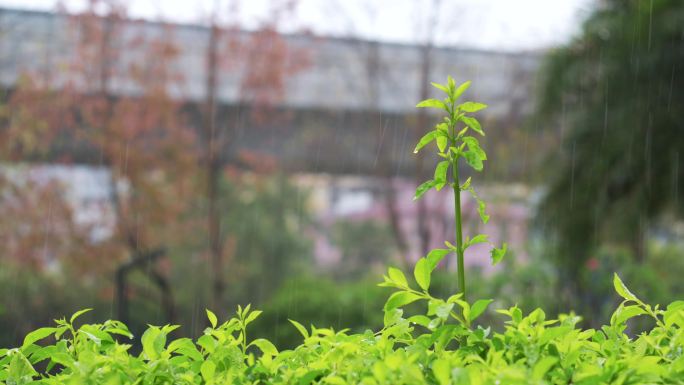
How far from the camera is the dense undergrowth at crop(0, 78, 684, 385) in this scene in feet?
3.82

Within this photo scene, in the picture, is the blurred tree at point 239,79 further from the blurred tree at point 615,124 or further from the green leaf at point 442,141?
the green leaf at point 442,141

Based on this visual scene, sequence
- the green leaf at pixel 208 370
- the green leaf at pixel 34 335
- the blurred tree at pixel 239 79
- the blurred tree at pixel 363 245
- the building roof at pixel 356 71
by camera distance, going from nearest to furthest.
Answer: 1. the green leaf at pixel 208 370
2. the green leaf at pixel 34 335
3. the blurred tree at pixel 239 79
4. the building roof at pixel 356 71
5. the blurred tree at pixel 363 245

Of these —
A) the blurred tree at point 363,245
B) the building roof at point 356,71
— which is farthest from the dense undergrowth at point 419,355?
the blurred tree at point 363,245

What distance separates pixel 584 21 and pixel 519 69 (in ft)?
15.3

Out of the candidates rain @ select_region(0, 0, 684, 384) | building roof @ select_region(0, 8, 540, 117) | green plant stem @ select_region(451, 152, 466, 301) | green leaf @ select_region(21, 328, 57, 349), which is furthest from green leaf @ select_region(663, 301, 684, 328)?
building roof @ select_region(0, 8, 540, 117)

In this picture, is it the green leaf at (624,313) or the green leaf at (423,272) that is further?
the green leaf at (624,313)

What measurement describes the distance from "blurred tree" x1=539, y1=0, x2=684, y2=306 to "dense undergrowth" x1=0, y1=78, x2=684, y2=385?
21.5 feet

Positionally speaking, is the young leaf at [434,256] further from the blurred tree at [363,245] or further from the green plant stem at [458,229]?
the blurred tree at [363,245]

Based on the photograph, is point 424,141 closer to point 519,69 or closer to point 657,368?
point 657,368

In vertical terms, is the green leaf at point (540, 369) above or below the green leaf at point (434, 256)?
below

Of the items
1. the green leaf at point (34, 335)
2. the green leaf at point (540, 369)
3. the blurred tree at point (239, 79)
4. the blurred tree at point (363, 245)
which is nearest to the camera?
the green leaf at point (540, 369)

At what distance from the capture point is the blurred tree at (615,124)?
8016mm

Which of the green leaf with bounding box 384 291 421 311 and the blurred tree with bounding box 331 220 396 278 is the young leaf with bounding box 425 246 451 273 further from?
the blurred tree with bounding box 331 220 396 278

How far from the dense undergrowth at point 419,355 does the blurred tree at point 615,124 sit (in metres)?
6.56
